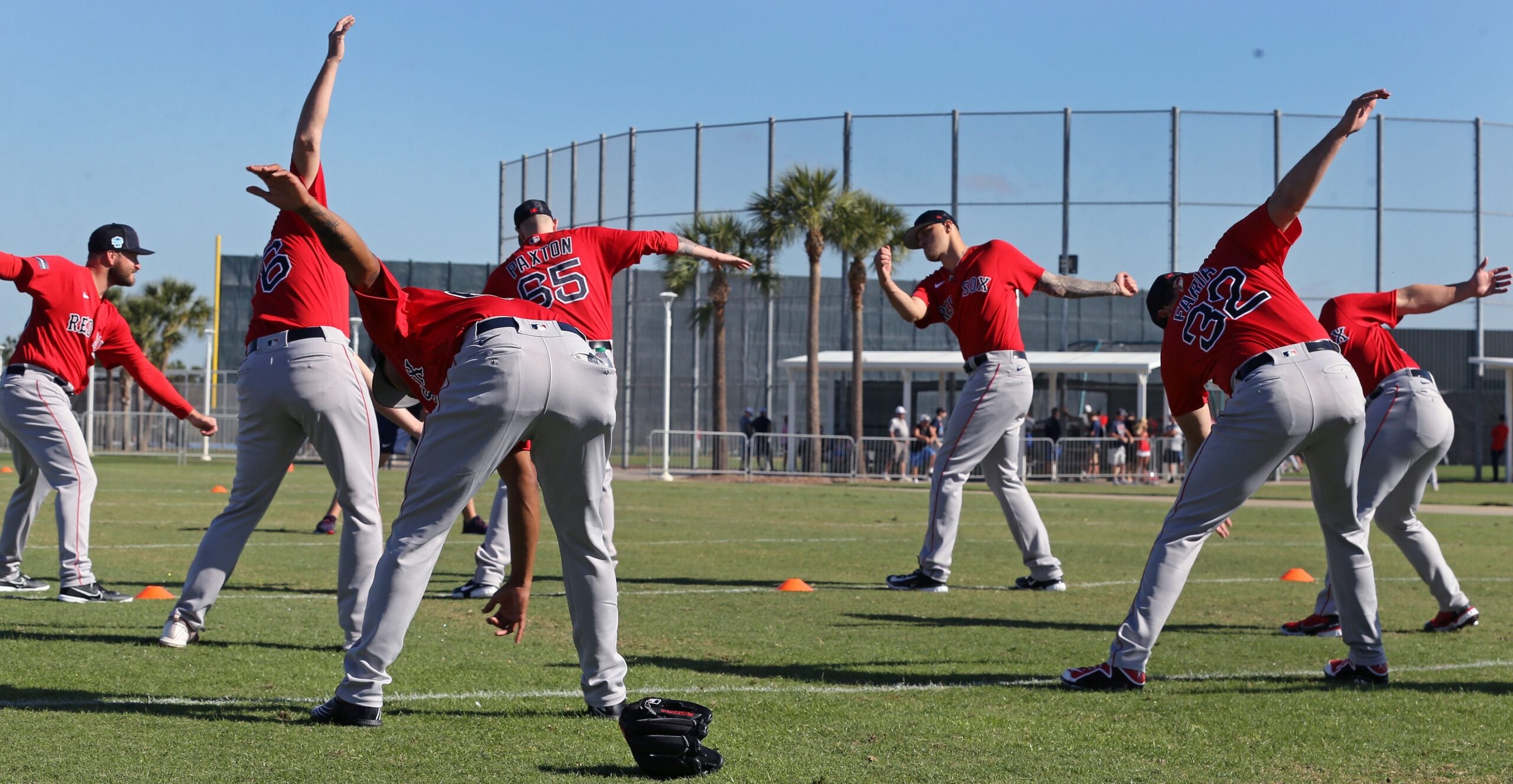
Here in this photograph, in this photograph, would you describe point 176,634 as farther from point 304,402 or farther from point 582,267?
point 582,267

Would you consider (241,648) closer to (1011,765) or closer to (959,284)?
(1011,765)

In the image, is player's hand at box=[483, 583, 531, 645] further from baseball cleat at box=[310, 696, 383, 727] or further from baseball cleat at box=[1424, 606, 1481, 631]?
baseball cleat at box=[1424, 606, 1481, 631]

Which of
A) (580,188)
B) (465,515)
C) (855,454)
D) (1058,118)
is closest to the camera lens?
(465,515)

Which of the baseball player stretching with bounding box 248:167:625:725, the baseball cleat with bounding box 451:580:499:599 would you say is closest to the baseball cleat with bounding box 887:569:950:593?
the baseball cleat with bounding box 451:580:499:599

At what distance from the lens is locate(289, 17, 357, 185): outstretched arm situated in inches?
219

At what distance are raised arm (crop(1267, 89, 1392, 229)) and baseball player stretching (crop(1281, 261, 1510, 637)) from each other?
74.1 inches

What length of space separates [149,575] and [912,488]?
19474mm

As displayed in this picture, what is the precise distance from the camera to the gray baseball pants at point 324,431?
571cm

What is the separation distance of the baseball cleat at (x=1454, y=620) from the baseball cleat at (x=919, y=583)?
2874 millimetres

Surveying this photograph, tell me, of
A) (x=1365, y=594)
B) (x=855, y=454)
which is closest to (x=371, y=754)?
(x=1365, y=594)

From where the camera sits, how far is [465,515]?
43.6ft

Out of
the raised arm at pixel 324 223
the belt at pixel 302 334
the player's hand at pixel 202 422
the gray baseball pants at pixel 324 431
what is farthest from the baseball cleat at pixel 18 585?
the raised arm at pixel 324 223

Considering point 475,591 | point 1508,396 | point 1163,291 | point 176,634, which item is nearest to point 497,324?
point 176,634

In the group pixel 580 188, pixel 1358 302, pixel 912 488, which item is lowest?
pixel 912 488
